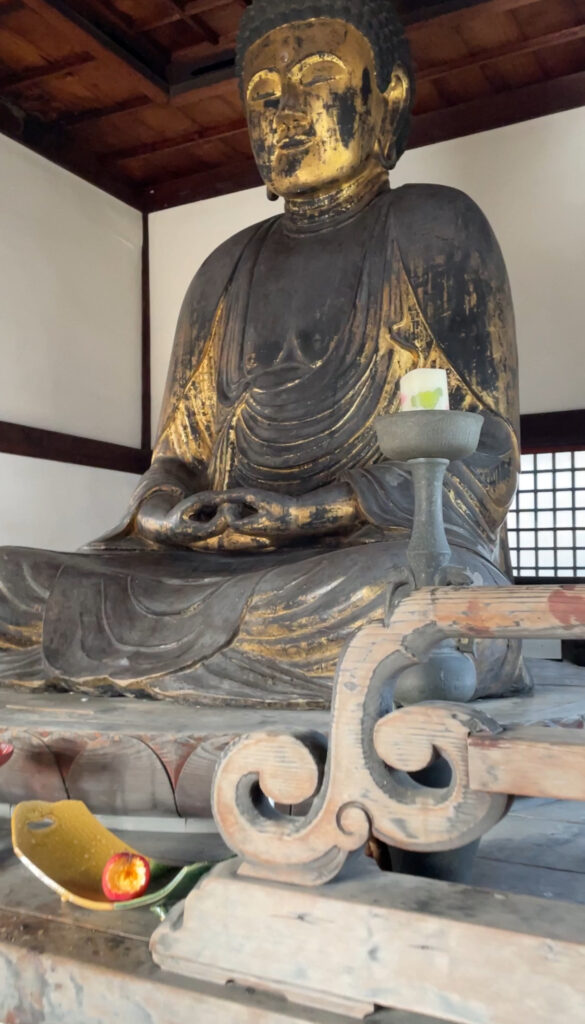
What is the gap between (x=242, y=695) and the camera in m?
2.21

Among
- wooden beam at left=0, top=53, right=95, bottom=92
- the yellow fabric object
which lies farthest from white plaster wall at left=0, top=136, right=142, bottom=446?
the yellow fabric object

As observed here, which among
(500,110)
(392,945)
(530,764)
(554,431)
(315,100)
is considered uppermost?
(500,110)

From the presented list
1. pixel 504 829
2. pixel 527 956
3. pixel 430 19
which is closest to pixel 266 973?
pixel 527 956

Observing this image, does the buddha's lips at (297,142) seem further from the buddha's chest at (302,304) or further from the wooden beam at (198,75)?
the wooden beam at (198,75)

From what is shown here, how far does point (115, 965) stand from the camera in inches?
47.7

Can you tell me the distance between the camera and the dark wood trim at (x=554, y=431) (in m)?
3.97

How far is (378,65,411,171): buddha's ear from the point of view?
10.5 feet

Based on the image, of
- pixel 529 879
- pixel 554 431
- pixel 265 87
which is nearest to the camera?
pixel 529 879

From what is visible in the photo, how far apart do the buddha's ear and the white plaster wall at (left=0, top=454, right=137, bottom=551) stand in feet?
6.95

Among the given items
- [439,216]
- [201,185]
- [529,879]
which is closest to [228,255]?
[439,216]

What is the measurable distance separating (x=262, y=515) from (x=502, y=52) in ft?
8.45

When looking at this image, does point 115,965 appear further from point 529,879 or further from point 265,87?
point 265,87

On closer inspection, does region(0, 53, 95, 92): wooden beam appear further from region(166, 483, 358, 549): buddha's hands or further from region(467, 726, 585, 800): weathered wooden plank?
region(467, 726, 585, 800): weathered wooden plank

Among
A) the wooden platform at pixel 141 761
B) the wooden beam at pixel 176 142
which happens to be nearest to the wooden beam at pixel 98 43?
the wooden beam at pixel 176 142
